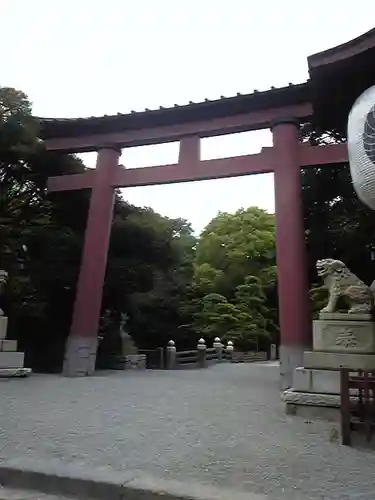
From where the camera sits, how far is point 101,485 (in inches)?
146

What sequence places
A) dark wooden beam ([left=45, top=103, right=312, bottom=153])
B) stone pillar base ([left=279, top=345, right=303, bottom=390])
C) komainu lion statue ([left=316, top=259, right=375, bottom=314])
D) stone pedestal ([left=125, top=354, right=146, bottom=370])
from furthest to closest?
stone pedestal ([left=125, top=354, right=146, bottom=370]) → dark wooden beam ([left=45, top=103, right=312, bottom=153]) → stone pillar base ([left=279, top=345, right=303, bottom=390]) → komainu lion statue ([left=316, top=259, right=375, bottom=314])

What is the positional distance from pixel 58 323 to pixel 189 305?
687 centimetres

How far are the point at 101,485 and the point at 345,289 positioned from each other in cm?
450

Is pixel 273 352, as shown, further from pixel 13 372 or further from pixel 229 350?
pixel 13 372

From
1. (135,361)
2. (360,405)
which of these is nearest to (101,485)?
(360,405)

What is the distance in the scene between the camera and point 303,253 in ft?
37.0

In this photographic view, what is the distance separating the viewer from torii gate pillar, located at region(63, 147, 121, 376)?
1258 cm

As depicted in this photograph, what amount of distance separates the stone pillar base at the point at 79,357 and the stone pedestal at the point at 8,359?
68.8 inches

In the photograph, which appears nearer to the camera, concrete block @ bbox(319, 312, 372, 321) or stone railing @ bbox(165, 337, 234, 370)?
concrete block @ bbox(319, 312, 372, 321)

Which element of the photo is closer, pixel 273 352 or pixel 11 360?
pixel 11 360

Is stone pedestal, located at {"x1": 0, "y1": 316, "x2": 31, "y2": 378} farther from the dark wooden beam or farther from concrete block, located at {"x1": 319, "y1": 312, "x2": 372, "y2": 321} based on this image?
concrete block, located at {"x1": 319, "y1": 312, "x2": 372, "y2": 321}

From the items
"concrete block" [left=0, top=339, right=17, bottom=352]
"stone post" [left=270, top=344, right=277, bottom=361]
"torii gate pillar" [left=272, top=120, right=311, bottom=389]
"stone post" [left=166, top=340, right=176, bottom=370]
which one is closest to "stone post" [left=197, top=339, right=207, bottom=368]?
"stone post" [left=166, top=340, right=176, bottom=370]

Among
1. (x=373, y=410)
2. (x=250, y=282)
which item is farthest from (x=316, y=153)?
(x=250, y=282)

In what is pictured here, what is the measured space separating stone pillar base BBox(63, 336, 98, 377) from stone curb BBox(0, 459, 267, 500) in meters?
8.52
